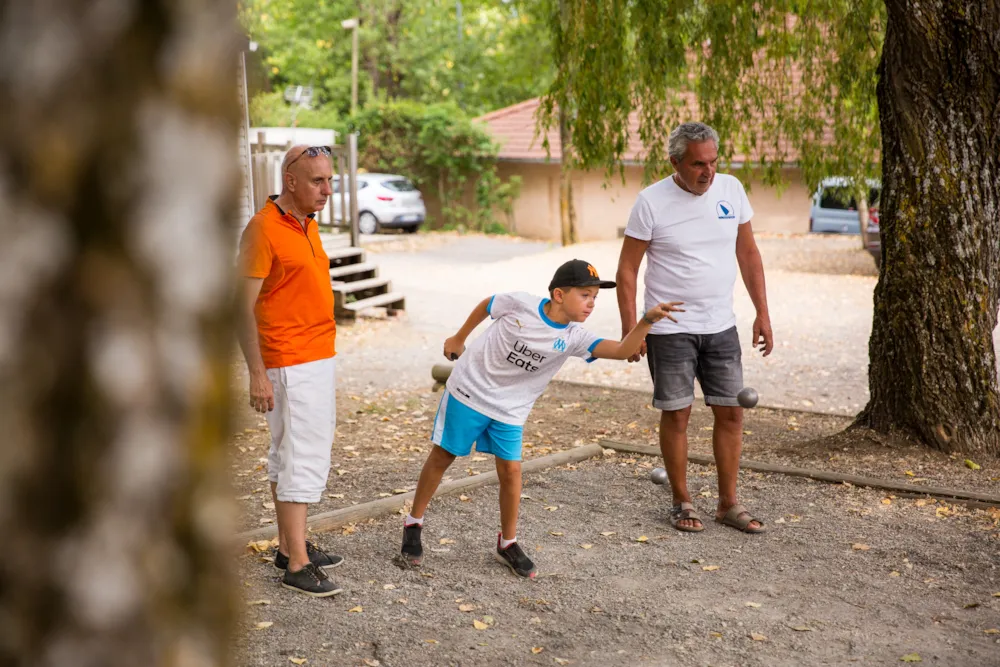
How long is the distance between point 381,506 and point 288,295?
6.07ft

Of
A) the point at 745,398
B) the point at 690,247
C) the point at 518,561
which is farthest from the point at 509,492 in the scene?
the point at 690,247

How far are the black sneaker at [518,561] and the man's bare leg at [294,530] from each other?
974 millimetres

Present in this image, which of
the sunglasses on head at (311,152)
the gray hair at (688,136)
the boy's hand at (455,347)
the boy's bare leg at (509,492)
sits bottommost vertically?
the boy's bare leg at (509,492)

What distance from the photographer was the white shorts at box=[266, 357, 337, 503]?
4.55 metres

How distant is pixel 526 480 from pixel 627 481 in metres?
0.66

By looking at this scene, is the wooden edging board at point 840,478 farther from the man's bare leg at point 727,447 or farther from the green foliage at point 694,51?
the green foliage at point 694,51

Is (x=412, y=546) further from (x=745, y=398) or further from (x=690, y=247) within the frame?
(x=690, y=247)

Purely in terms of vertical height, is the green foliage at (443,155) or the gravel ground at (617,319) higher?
the green foliage at (443,155)

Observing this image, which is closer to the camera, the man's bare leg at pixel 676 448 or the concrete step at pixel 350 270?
the man's bare leg at pixel 676 448

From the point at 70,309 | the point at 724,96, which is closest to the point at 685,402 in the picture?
the point at 70,309

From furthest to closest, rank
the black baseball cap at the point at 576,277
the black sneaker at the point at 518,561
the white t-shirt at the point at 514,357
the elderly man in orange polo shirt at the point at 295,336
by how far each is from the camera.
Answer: the black sneaker at the point at 518,561
the white t-shirt at the point at 514,357
the black baseball cap at the point at 576,277
the elderly man in orange polo shirt at the point at 295,336

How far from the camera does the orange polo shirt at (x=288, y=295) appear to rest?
4473 mm

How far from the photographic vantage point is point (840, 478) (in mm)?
6590

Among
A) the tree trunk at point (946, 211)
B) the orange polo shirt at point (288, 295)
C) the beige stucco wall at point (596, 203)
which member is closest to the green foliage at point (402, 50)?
the beige stucco wall at point (596, 203)
